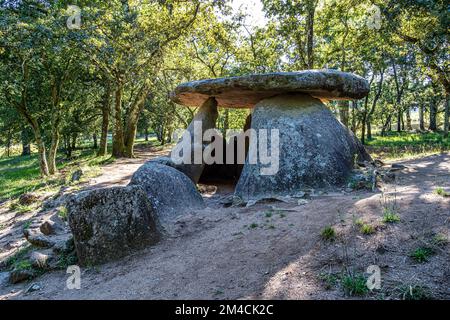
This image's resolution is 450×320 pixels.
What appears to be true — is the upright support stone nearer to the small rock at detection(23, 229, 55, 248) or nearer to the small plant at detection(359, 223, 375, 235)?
the small rock at detection(23, 229, 55, 248)

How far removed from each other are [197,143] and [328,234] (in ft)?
19.4

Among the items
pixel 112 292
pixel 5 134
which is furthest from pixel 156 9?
pixel 112 292

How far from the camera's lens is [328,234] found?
397 centimetres

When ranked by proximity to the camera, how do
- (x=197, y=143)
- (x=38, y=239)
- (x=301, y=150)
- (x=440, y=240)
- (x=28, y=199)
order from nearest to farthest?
(x=440, y=240) < (x=38, y=239) < (x=301, y=150) < (x=197, y=143) < (x=28, y=199)

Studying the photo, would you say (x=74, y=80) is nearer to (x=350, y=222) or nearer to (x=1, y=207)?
(x=1, y=207)

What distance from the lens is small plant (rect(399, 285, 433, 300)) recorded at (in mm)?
2691

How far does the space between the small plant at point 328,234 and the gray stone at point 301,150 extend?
2.77 metres

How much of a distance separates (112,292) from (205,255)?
3.91 feet

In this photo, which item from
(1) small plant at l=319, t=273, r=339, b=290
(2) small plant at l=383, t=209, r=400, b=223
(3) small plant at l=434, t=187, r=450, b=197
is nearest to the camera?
(1) small plant at l=319, t=273, r=339, b=290

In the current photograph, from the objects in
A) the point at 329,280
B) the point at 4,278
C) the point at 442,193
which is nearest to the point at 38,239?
the point at 4,278

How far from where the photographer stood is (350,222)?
420 centimetres

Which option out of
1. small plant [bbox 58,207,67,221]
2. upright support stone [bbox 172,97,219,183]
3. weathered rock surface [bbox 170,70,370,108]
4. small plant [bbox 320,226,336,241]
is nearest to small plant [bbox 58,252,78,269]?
small plant [bbox 58,207,67,221]

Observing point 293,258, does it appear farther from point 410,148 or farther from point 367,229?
point 410,148

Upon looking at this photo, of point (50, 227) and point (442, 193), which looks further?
point (50, 227)
